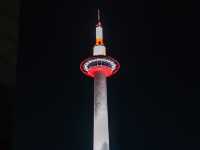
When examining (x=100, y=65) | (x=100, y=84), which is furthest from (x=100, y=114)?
(x=100, y=65)

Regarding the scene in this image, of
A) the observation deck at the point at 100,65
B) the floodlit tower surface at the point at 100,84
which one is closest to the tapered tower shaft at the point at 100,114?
the floodlit tower surface at the point at 100,84

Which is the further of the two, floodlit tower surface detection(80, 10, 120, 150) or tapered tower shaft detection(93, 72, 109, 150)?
floodlit tower surface detection(80, 10, 120, 150)

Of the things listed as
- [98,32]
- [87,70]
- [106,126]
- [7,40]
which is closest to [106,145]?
[106,126]

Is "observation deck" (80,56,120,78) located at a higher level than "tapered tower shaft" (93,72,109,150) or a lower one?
higher

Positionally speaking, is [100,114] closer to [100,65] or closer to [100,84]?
[100,84]

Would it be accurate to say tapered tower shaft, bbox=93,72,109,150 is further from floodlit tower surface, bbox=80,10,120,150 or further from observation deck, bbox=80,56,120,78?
observation deck, bbox=80,56,120,78

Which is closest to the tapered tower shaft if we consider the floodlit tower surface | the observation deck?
the floodlit tower surface

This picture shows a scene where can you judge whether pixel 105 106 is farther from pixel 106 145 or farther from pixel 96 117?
pixel 106 145

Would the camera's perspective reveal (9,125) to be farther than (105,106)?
No
